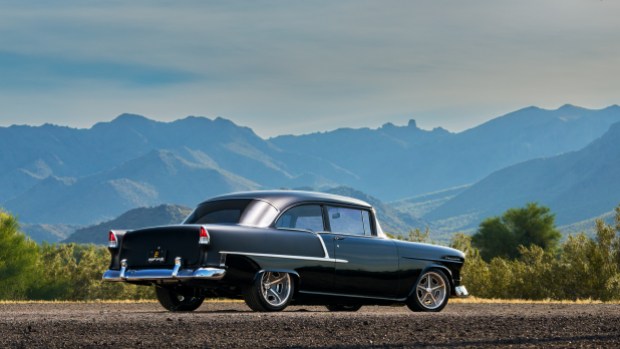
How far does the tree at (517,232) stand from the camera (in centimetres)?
11244

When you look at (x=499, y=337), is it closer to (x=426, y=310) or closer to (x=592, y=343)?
(x=592, y=343)

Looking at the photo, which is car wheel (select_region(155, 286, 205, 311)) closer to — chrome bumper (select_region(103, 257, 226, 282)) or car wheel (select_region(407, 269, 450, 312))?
chrome bumper (select_region(103, 257, 226, 282))

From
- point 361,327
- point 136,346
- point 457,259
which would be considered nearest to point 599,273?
point 457,259

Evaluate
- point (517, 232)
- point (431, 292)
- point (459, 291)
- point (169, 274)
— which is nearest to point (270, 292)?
point (169, 274)

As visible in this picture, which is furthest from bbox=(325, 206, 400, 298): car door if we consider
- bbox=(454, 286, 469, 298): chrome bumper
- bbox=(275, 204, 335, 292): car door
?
bbox=(454, 286, 469, 298): chrome bumper

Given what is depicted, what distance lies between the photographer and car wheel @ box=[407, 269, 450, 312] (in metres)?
16.4

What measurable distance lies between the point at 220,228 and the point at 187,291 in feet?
5.45

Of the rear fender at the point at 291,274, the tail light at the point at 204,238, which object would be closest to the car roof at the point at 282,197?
the rear fender at the point at 291,274

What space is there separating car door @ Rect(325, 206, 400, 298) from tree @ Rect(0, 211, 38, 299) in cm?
3733

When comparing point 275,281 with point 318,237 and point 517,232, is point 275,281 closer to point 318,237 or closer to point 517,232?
point 318,237

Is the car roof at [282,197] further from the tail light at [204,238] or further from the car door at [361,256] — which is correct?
the tail light at [204,238]

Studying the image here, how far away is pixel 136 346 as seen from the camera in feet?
32.2

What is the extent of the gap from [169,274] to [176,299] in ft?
6.75

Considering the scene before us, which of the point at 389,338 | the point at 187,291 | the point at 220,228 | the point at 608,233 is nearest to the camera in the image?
the point at 389,338
